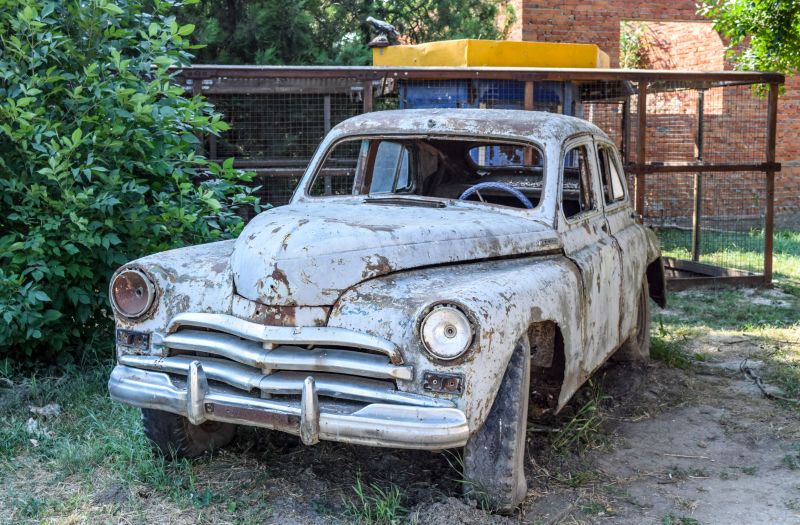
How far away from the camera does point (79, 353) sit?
16.4 ft

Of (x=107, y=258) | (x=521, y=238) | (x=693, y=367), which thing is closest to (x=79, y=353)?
(x=107, y=258)

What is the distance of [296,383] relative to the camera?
2.90 meters

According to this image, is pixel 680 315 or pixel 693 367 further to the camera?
pixel 680 315

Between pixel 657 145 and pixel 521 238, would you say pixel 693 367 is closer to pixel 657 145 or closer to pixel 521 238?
pixel 521 238

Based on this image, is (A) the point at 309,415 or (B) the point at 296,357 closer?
(A) the point at 309,415

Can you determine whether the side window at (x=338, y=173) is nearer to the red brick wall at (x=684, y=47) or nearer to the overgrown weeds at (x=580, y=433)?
the overgrown weeds at (x=580, y=433)

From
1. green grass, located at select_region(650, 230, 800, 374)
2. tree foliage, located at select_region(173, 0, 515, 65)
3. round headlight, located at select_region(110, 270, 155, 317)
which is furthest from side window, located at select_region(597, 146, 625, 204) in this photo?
tree foliage, located at select_region(173, 0, 515, 65)

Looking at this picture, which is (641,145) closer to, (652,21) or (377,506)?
(377,506)

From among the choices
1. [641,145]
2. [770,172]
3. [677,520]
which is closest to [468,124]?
[677,520]

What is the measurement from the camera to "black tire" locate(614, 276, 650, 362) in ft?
17.3

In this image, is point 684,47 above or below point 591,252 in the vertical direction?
above

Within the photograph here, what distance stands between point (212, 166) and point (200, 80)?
72.7 inches

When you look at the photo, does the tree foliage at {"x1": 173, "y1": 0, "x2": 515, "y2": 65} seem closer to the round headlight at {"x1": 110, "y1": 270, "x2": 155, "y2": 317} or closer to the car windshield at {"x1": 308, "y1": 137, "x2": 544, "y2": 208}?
the car windshield at {"x1": 308, "y1": 137, "x2": 544, "y2": 208}

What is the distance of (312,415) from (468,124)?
195 cm
